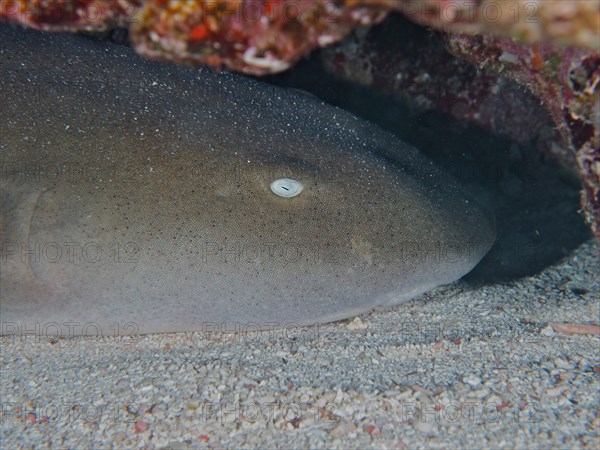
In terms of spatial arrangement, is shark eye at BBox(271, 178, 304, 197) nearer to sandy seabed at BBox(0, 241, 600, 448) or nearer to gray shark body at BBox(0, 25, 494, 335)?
gray shark body at BBox(0, 25, 494, 335)

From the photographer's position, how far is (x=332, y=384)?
2.20 metres

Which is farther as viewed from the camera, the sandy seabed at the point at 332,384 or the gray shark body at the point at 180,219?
the gray shark body at the point at 180,219

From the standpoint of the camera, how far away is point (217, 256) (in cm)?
248

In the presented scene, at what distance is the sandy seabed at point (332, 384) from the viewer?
1.95 metres

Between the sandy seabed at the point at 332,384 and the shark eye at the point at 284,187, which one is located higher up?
the shark eye at the point at 284,187

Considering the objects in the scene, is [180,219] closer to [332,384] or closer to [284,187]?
[284,187]

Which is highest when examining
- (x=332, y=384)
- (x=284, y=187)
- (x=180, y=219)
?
(x=284, y=187)

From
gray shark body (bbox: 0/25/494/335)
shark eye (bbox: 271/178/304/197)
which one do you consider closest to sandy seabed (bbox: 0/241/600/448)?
gray shark body (bbox: 0/25/494/335)

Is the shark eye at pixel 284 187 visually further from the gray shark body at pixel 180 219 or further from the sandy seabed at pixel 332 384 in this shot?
the sandy seabed at pixel 332 384

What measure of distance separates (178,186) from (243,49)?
0.99m

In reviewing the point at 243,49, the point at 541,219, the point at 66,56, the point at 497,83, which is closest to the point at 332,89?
the point at 497,83

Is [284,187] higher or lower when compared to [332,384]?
higher

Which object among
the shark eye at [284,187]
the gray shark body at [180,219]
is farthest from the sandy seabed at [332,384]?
the shark eye at [284,187]

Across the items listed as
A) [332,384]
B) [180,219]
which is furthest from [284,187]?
[332,384]
